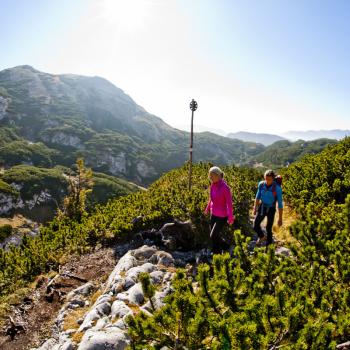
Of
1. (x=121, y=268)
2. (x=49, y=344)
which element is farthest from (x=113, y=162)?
(x=49, y=344)

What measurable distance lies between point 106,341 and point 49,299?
16.5 ft

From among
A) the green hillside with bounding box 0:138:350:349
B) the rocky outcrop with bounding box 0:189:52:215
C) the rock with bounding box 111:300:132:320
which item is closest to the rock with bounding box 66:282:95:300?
the rock with bounding box 111:300:132:320

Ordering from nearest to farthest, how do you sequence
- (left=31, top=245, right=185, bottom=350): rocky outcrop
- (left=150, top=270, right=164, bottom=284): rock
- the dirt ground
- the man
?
1. (left=31, top=245, right=185, bottom=350): rocky outcrop
2. the dirt ground
3. (left=150, top=270, right=164, bottom=284): rock
4. the man

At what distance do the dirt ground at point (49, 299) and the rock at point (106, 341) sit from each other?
9.11 feet

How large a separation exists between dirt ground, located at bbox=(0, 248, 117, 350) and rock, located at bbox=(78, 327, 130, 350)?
2777 millimetres

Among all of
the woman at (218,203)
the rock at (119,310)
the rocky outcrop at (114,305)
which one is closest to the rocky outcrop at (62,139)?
the rocky outcrop at (114,305)

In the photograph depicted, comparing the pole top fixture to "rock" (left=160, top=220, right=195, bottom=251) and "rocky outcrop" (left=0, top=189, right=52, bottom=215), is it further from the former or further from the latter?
"rocky outcrop" (left=0, top=189, right=52, bottom=215)

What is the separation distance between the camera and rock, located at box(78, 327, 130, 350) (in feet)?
17.2

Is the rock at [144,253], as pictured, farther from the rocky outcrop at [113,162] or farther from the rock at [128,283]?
the rocky outcrop at [113,162]

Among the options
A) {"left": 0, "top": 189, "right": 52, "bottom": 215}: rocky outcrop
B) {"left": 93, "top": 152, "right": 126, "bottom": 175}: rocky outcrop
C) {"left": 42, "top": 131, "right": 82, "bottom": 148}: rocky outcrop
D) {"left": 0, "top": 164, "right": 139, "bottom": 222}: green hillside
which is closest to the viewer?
{"left": 0, "top": 189, "right": 52, "bottom": 215}: rocky outcrop

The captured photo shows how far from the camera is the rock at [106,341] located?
5.25 meters

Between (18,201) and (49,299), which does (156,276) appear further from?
(18,201)

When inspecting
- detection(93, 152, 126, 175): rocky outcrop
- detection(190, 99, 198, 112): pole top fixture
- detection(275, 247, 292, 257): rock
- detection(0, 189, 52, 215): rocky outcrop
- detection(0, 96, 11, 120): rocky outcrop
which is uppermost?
detection(0, 96, 11, 120): rocky outcrop

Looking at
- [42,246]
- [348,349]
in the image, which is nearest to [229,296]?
[348,349]
